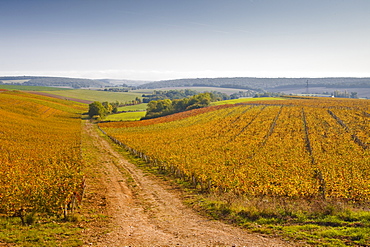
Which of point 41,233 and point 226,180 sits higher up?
point 41,233

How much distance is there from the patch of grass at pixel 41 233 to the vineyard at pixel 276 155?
46.0ft

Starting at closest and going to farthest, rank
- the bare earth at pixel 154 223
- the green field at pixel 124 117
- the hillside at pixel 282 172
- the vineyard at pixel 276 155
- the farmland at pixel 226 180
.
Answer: the bare earth at pixel 154 223 < the farmland at pixel 226 180 < the hillside at pixel 282 172 < the vineyard at pixel 276 155 < the green field at pixel 124 117

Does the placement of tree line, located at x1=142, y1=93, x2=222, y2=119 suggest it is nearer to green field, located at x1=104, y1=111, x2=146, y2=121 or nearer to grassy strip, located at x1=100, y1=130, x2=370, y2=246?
green field, located at x1=104, y1=111, x2=146, y2=121

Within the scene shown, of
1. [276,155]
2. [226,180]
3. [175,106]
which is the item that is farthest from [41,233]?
[175,106]

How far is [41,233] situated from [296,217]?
1631 centimetres

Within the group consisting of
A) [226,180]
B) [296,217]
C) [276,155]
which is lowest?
[226,180]

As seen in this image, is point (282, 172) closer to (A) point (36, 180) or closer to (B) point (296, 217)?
(B) point (296, 217)

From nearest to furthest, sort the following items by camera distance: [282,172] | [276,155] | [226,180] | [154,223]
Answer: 1. [154,223]
2. [226,180]
3. [282,172]
4. [276,155]

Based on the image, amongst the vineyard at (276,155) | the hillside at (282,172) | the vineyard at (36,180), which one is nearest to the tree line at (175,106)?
the vineyard at (276,155)

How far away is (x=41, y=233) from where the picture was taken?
1481cm

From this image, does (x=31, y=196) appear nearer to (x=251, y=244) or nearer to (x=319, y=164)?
(x=251, y=244)

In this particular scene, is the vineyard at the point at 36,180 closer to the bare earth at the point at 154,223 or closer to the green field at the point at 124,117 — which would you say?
the bare earth at the point at 154,223

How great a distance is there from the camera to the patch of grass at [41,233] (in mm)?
13705

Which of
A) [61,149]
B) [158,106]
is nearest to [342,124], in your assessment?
[61,149]
